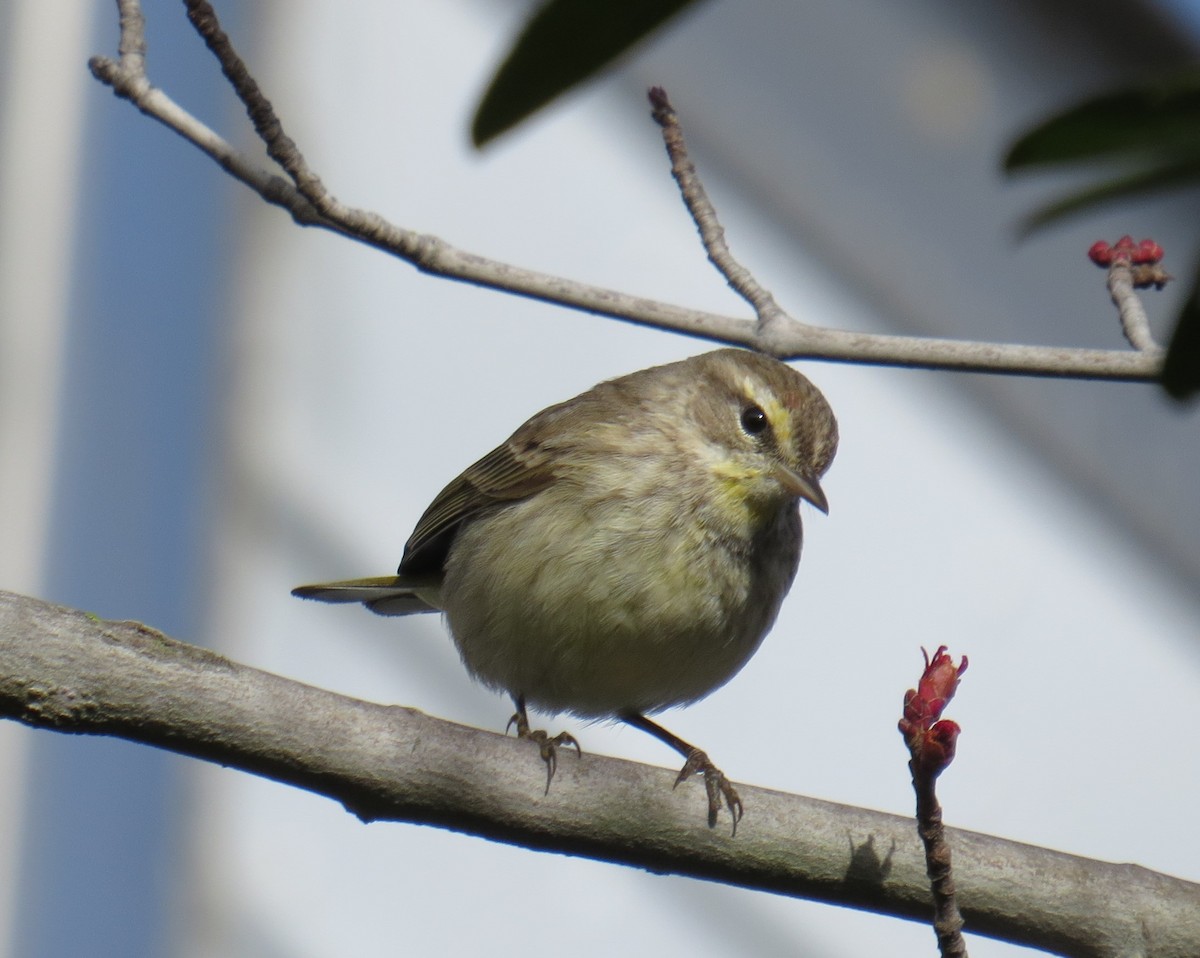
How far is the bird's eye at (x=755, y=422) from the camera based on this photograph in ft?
15.1

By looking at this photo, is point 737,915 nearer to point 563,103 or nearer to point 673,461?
point 673,461

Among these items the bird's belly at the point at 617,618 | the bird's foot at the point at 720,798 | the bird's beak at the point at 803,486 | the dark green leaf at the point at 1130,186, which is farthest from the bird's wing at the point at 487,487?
the dark green leaf at the point at 1130,186

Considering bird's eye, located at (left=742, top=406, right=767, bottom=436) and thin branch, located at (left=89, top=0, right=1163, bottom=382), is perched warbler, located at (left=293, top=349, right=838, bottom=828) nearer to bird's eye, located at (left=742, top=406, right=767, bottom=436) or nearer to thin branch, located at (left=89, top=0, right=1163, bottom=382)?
bird's eye, located at (left=742, top=406, right=767, bottom=436)

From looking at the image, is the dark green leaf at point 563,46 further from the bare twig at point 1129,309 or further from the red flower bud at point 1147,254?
the red flower bud at point 1147,254

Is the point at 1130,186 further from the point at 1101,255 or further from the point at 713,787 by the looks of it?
the point at 1101,255

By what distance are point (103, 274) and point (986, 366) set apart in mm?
6023

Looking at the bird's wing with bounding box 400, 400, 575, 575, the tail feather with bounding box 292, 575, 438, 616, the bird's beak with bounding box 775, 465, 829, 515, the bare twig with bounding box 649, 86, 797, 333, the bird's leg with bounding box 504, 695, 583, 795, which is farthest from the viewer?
the tail feather with bounding box 292, 575, 438, 616

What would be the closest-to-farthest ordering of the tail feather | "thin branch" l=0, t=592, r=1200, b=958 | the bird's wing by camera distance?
"thin branch" l=0, t=592, r=1200, b=958, the bird's wing, the tail feather

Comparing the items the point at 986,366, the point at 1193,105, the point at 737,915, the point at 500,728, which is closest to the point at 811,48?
the point at 500,728

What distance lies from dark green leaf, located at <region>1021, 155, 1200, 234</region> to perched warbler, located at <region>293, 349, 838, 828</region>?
2.45 metres

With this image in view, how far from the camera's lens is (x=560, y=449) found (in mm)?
4777

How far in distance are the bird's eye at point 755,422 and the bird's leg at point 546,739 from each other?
1003 millimetres

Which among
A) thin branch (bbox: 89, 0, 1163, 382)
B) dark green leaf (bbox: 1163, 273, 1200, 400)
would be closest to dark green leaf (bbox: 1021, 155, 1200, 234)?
dark green leaf (bbox: 1163, 273, 1200, 400)

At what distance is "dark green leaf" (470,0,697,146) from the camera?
1.41 metres
